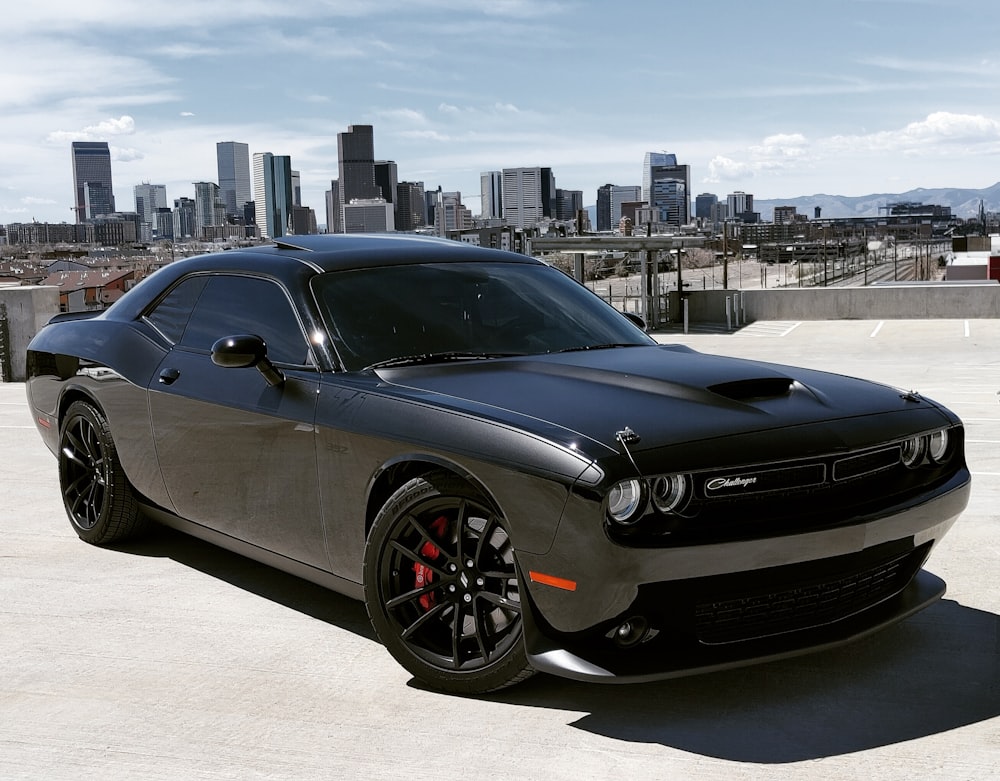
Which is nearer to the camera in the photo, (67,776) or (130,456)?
(67,776)

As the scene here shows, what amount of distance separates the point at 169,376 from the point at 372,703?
80.6 inches

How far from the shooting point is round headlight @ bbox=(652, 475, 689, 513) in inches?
131

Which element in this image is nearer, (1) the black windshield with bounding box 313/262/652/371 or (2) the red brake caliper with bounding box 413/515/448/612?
(2) the red brake caliper with bounding box 413/515/448/612

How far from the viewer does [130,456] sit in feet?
18.0

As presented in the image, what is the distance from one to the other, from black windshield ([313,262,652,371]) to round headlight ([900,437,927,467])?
1371 millimetres

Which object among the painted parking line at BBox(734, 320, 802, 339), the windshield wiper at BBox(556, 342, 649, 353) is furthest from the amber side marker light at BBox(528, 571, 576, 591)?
the painted parking line at BBox(734, 320, 802, 339)

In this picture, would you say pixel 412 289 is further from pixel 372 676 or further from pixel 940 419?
pixel 940 419

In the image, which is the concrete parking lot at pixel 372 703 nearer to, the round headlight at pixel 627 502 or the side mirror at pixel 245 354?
the round headlight at pixel 627 502

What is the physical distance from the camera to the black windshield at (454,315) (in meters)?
4.42

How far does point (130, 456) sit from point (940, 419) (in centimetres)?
360

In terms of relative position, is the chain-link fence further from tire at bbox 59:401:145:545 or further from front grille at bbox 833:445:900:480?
front grille at bbox 833:445:900:480

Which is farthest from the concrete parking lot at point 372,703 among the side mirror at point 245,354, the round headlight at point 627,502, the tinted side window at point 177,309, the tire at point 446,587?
the tinted side window at point 177,309

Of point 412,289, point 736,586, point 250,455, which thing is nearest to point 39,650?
point 250,455

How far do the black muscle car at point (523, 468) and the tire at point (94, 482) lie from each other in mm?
520
